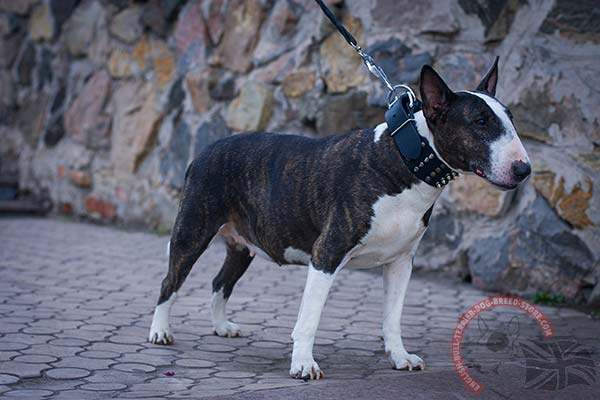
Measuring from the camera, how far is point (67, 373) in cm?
369

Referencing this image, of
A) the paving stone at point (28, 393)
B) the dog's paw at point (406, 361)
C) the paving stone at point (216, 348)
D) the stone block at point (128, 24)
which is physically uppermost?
the stone block at point (128, 24)

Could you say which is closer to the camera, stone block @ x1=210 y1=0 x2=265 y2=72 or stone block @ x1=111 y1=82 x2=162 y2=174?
stone block @ x1=210 y1=0 x2=265 y2=72

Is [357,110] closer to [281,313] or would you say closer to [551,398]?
[281,313]

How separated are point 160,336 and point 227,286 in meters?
0.50

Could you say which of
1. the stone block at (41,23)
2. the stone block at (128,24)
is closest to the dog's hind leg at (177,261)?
the stone block at (128,24)

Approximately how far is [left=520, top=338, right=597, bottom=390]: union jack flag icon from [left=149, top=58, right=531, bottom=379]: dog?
53cm

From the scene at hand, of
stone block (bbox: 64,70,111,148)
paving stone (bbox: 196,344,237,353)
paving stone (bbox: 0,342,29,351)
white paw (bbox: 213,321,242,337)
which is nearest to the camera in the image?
paving stone (bbox: 0,342,29,351)

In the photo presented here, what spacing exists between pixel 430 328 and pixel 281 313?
86 cm

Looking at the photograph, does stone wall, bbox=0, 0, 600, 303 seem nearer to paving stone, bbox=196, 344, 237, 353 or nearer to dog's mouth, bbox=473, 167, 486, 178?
dog's mouth, bbox=473, 167, 486, 178

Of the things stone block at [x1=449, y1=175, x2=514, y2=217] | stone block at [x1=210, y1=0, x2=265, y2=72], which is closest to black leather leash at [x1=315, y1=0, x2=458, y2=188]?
stone block at [x1=449, y1=175, x2=514, y2=217]

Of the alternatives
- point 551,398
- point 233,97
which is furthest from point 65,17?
point 551,398

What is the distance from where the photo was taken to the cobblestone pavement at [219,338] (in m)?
3.53

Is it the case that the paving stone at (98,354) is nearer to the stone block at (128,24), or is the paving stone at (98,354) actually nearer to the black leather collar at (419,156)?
the black leather collar at (419,156)

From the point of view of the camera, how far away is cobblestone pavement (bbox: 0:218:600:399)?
3529 mm
